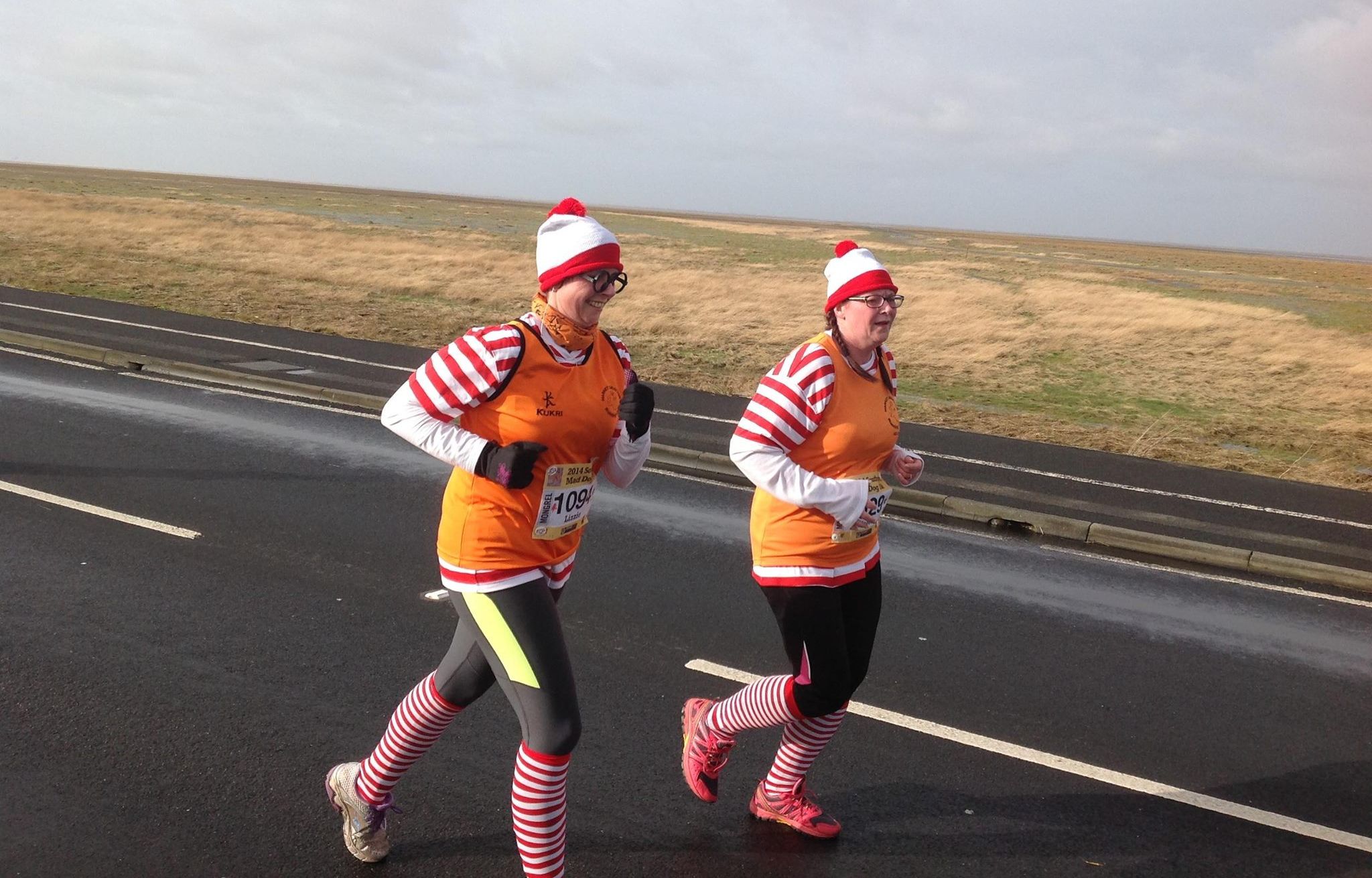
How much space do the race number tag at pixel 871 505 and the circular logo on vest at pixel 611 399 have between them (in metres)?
0.87

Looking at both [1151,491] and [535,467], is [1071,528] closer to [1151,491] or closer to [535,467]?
[1151,491]

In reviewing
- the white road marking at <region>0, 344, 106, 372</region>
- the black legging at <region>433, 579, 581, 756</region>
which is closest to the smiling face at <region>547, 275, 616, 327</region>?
the black legging at <region>433, 579, 581, 756</region>

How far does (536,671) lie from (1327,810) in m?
3.49

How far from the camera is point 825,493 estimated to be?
4.02 m

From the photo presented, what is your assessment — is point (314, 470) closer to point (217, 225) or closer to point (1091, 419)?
point (1091, 419)

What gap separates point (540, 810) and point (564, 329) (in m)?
1.41

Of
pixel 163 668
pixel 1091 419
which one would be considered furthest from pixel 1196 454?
pixel 163 668

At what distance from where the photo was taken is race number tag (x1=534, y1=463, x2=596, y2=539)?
366 cm

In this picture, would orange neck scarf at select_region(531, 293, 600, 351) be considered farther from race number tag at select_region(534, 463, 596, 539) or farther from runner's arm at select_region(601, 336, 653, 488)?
race number tag at select_region(534, 463, 596, 539)

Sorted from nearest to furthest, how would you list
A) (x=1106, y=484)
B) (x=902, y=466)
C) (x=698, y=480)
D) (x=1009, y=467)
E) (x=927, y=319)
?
1. (x=902, y=466)
2. (x=698, y=480)
3. (x=1106, y=484)
4. (x=1009, y=467)
5. (x=927, y=319)

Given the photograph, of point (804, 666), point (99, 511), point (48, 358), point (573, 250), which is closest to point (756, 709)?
point (804, 666)

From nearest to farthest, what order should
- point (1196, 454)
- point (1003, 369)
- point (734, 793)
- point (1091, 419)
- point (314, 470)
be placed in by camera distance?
point (734, 793)
point (314, 470)
point (1196, 454)
point (1091, 419)
point (1003, 369)

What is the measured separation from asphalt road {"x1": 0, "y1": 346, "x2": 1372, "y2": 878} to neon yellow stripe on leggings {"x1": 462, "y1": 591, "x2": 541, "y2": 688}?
93 cm

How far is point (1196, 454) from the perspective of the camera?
14.5m
